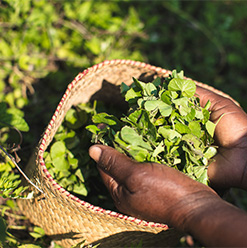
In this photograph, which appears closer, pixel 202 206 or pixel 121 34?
pixel 202 206

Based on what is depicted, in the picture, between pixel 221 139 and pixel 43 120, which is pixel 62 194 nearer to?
pixel 221 139

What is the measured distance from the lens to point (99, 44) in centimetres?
214

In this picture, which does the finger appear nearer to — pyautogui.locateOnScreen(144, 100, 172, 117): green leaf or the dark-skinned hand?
the dark-skinned hand

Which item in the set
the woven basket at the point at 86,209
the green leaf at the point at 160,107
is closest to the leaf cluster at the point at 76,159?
the woven basket at the point at 86,209

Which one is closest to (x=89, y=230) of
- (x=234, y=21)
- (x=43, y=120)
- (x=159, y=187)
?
(x=159, y=187)

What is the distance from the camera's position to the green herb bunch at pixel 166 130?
4.01 ft

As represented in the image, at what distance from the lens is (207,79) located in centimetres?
240

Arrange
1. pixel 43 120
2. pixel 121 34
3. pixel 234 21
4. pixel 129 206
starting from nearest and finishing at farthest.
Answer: pixel 129 206 < pixel 43 120 < pixel 121 34 < pixel 234 21

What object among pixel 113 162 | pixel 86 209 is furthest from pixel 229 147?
pixel 86 209

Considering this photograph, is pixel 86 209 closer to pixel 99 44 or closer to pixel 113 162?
pixel 113 162

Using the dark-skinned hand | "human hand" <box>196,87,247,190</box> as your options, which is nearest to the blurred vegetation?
"human hand" <box>196,87,247,190</box>

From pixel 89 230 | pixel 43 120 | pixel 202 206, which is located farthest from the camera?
pixel 43 120

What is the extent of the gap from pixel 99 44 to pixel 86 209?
1306 mm

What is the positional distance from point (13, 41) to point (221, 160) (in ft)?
5.07
